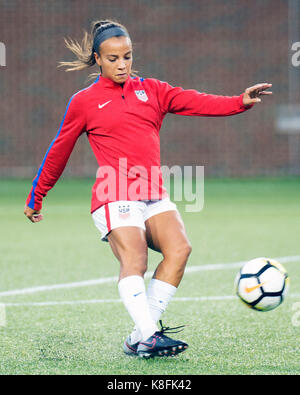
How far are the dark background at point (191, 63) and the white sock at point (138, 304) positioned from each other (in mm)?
15606

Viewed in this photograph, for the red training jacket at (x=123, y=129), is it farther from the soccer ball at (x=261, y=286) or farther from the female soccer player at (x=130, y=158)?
the soccer ball at (x=261, y=286)

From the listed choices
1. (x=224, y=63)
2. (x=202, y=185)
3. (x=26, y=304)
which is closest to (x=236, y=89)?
(x=224, y=63)

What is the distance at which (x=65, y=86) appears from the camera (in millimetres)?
20078

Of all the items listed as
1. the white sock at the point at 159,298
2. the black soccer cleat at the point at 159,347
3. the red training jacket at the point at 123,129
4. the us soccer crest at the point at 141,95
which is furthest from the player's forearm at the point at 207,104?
Answer: the black soccer cleat at the point at 159,347

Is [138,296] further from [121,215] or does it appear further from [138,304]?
[121,215]

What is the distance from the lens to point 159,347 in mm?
3838

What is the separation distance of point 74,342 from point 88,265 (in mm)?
3017

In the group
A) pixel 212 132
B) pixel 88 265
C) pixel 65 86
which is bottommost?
pixel 88 265

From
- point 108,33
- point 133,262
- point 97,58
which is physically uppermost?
point 108,33

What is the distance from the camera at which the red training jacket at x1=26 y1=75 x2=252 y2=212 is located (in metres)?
4.19

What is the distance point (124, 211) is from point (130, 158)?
30cm

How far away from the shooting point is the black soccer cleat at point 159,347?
384 cm

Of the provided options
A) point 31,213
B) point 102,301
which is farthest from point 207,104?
point 102,301

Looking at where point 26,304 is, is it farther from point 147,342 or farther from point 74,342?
point 147,342
